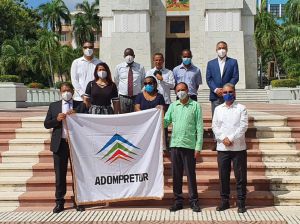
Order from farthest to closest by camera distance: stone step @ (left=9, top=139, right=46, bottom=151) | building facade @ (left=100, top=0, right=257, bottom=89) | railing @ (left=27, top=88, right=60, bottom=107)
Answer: building facade @ (left=100, top=0, right=257, bottom=89) → railing @ (left=27, top=88, right=60, bottom=107) → stone step @ (left=9, top=139, right=46, bottom=151)

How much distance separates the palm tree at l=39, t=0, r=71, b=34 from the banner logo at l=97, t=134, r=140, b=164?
182ft

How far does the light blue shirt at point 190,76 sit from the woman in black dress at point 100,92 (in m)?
1.57

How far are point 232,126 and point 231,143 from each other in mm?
259

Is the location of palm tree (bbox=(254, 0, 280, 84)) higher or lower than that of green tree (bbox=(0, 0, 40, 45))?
lower

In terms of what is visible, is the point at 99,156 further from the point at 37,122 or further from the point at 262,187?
the point at 37,122

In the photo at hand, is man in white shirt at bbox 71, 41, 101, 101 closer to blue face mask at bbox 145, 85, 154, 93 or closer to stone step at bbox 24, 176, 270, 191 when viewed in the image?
Answer: blue face mask at bbox 145, 85, 154, 93

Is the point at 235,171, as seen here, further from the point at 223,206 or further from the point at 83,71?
the point at 83,71

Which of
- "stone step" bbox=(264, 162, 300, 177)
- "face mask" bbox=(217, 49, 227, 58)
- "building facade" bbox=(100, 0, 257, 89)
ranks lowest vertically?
"stone step" bbox=(264, 162, 300, 177)

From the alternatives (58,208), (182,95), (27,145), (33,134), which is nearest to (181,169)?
(182,95)

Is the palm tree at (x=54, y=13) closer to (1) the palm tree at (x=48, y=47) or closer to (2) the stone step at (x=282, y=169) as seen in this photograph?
(1) the palm tree at (x=48, y=47)

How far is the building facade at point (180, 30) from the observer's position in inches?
1405

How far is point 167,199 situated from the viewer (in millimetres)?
7359

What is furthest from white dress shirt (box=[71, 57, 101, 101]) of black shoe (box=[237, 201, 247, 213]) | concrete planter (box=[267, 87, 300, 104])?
concrete planter (box=[267, 87, 300, 104])

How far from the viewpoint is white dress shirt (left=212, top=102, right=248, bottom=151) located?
6773 mm
